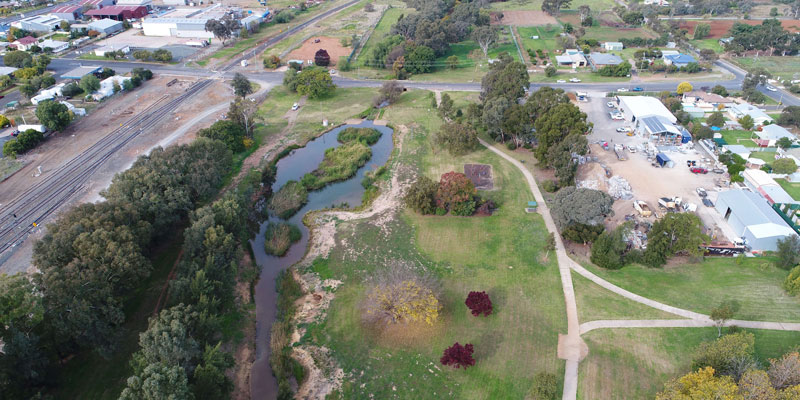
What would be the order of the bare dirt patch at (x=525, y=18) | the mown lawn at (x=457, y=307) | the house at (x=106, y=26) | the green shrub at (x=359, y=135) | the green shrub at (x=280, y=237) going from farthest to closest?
1. the bare dirt patch at (x=525, y=18)
2. the house at (x=106, y=26)
3. the green shrub at (x=359, y=135)
4. the green shrub at (x=280, y=237)
5. the mown lawn at (x=457, y=307)

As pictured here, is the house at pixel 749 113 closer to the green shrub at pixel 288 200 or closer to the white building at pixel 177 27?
the green shrub at pixel 288 200

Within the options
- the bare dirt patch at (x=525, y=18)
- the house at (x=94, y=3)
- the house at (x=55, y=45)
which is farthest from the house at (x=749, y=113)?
the house at (x=94, y=3)

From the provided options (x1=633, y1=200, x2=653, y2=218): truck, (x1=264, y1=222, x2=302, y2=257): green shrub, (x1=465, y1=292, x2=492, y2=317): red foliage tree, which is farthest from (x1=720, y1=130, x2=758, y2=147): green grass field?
(x1=264, y1=222, x2=302, y2=257): green shrub

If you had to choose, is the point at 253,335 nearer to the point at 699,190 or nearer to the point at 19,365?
the point at 19,365

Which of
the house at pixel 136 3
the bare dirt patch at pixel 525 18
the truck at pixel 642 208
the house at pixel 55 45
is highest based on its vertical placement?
the house at pixel 136 3

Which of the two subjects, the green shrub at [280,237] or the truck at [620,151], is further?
the truck at [620,151]

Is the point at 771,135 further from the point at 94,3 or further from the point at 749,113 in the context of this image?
the point at 94,3
